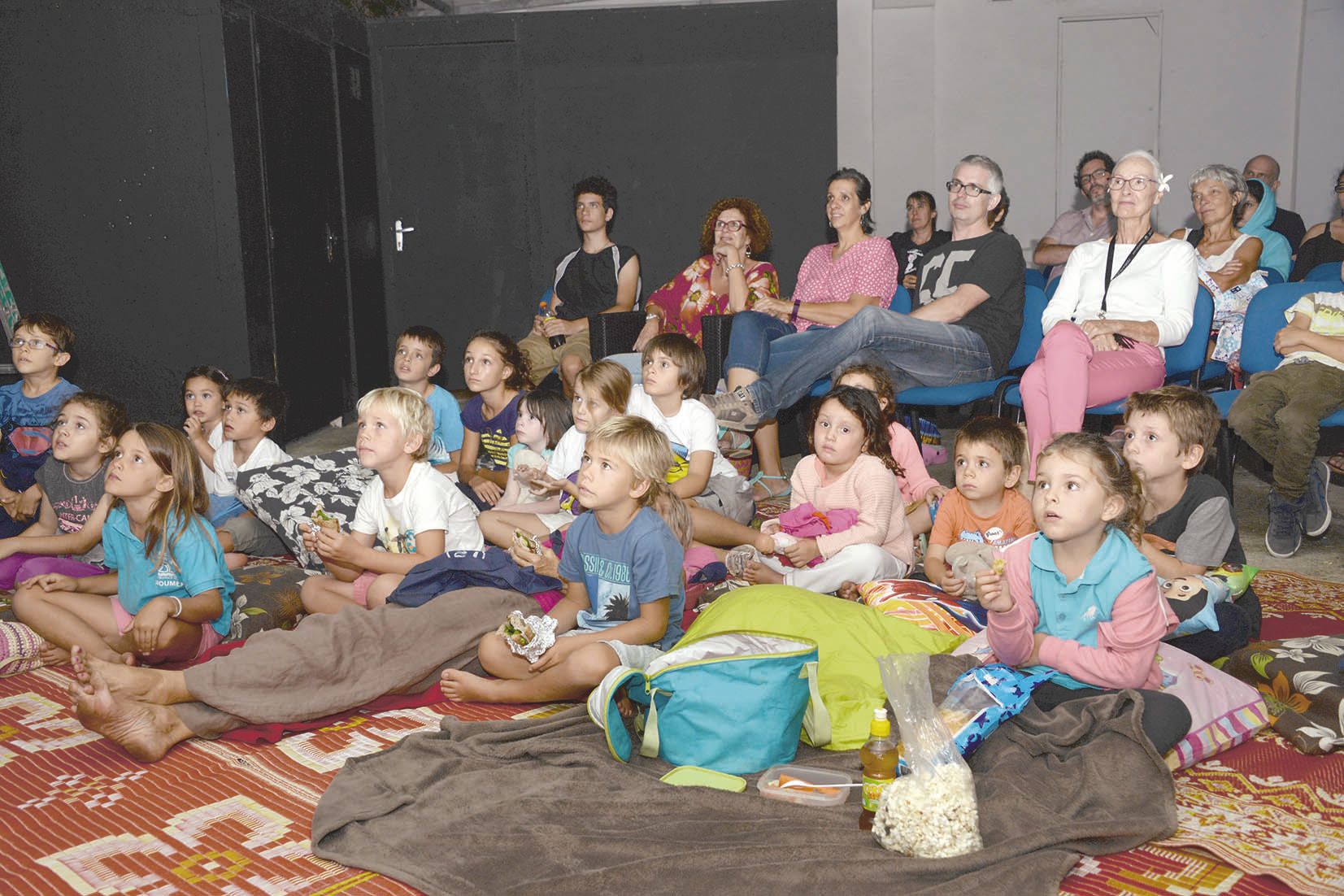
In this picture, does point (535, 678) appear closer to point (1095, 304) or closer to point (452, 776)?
point (452, 776)

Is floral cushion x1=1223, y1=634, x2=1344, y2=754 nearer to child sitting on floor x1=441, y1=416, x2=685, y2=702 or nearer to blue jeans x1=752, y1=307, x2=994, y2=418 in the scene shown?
child sitting on floor x1=441, y1=416, x2=685, y2=702

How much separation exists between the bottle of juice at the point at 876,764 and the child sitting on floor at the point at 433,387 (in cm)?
274

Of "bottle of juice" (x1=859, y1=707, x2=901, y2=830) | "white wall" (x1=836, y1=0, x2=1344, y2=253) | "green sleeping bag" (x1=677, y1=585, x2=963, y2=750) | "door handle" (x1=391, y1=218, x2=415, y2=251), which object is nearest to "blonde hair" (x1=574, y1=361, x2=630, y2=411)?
"green sleeping bag" (x1=677, y1=585, x2=963, y2=750)

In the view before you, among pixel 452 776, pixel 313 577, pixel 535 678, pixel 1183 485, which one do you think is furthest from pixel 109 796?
pixel 1183 485

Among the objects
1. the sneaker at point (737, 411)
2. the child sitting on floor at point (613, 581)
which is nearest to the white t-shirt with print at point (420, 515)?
the child sitting on floor at point (613, 581)

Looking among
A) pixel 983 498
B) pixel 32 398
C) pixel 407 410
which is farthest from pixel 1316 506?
pixel 32 398

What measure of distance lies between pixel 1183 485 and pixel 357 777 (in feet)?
6.99

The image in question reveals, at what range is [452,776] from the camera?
2385 mm

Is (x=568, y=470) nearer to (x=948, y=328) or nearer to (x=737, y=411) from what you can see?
(x=737, y=411)

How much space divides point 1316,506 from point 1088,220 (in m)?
2.94

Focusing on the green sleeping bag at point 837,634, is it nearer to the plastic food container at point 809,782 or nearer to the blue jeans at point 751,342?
the plastic food container at point 809,782

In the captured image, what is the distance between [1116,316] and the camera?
426cm

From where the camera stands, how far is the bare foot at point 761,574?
3.61 meters

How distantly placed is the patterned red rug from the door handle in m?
5.09
